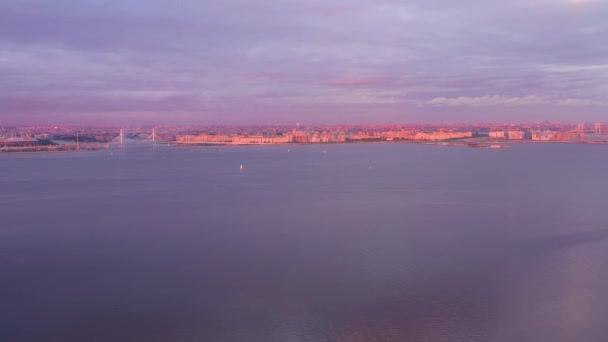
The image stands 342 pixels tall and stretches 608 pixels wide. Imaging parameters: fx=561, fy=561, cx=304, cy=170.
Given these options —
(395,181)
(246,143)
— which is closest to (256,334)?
(395,181)

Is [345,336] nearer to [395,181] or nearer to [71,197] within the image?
[71,197]

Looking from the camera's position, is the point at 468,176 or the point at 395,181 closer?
the point at 395,181

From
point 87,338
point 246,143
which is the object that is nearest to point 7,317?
point 87,338

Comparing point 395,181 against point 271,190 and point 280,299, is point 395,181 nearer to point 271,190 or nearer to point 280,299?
point 271,190

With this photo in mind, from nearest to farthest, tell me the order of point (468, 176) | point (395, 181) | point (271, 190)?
point (271, 190), point (395, 181), point (468, 176)

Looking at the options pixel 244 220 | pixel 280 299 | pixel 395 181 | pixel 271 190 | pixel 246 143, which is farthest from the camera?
pixel 246 143

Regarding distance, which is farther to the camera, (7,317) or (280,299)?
(280,299)
